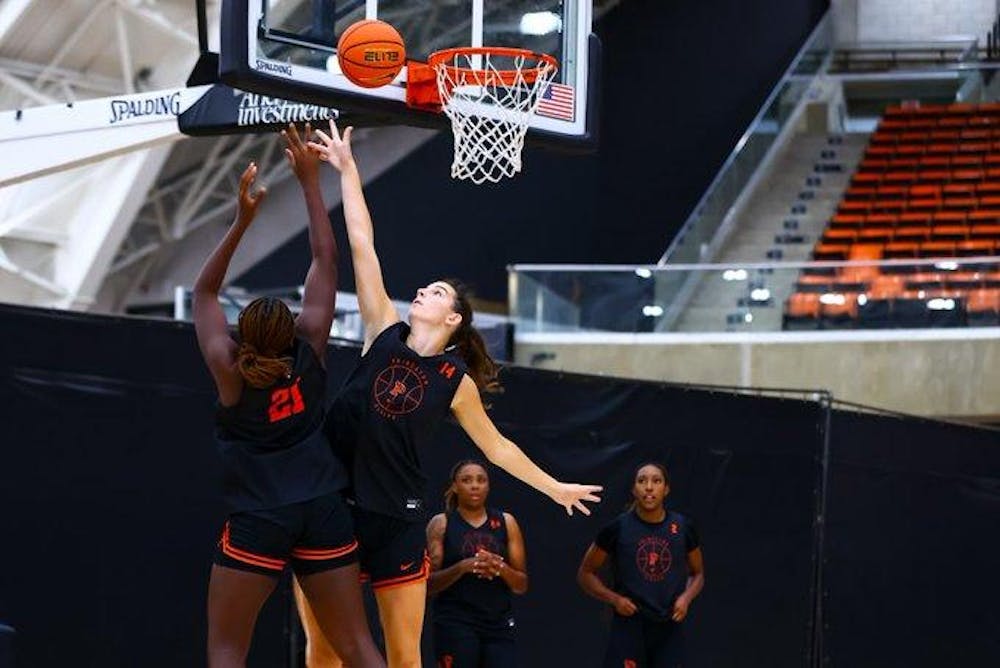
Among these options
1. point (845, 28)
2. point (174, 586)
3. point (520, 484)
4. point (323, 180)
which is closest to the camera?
point (174, 586)

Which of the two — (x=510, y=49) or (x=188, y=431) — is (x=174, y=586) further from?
(x=510, y=49)

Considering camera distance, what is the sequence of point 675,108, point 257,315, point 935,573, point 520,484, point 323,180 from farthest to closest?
point 675,108 → point 323,180 → point 935,573 → point 520,484 → point 257,315

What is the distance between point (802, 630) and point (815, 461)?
119cm

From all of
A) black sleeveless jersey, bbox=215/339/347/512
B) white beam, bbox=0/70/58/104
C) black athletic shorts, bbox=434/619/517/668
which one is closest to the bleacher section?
white beam, bbox=0/70/58/104

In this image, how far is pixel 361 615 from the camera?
240 inches

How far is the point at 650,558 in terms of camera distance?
986cm

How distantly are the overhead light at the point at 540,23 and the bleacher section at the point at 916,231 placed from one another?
10059 mm

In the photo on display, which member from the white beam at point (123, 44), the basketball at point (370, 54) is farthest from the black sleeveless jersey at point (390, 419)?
the white beam at point (123, 44)

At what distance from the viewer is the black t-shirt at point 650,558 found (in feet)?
32.0

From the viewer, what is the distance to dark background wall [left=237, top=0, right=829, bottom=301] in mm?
25484

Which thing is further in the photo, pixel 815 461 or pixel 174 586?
pixel 815 461

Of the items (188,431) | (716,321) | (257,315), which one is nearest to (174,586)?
(188,431)

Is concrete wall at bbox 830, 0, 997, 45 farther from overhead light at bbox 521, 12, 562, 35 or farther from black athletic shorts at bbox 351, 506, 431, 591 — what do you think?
black athletic shorts at bbox 351, 506, 431, 591

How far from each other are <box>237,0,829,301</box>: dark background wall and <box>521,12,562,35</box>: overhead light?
1468 centimetres
